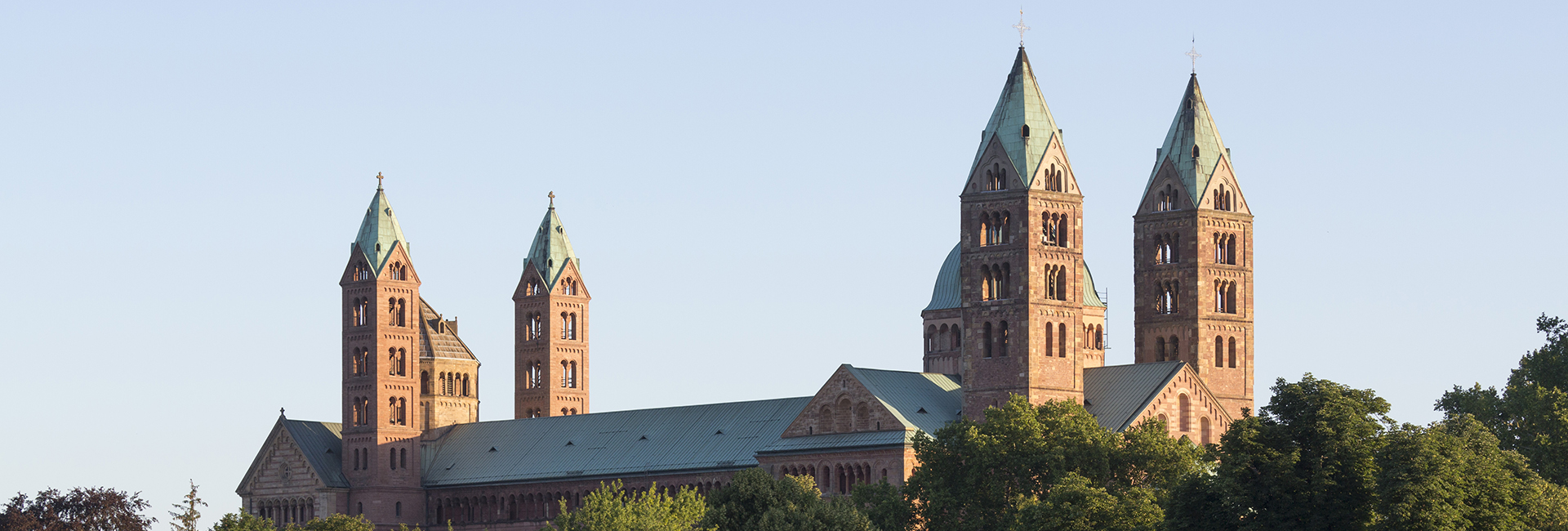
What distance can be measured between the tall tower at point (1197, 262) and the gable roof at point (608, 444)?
20.9 metres

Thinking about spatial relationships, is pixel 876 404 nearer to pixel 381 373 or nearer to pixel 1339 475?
pixel 381 373

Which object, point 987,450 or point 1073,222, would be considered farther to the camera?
point 1073,222

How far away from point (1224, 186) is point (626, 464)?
38.7 meters

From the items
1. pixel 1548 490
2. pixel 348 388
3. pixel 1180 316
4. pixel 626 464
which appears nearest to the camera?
pixel 1548 490

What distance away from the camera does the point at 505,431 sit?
171000 mm

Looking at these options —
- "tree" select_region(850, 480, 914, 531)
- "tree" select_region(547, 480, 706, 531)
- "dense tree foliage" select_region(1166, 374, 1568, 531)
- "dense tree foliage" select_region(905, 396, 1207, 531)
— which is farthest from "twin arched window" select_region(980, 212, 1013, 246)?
"dense tree foliage" select_region(1166, 374, 1568, 531)

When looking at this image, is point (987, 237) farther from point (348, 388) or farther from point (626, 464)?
point (348, 388)

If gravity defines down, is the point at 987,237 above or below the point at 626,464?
above

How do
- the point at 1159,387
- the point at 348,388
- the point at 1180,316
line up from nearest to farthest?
1. the point at 1159,387
2. the point at 1180,316
3. the point at 348,388

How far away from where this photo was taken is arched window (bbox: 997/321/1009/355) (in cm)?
13200

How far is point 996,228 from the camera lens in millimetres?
133125

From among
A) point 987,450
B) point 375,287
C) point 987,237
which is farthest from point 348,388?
point 987,450

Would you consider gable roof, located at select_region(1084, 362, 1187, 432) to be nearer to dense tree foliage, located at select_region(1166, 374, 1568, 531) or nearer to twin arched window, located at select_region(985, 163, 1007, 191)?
twin arched window, located at select_region(985, 163, 1007, 191)

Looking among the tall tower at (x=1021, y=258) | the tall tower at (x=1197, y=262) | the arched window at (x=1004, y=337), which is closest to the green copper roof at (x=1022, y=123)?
the tall tower at (x=1021, y=258)
